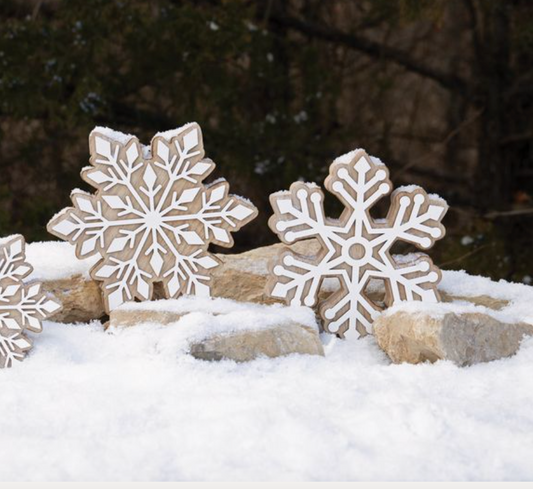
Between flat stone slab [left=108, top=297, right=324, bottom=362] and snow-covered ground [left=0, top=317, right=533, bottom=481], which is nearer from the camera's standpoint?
snow-covered ground [left=0, top=317, right=533, bottom=481]

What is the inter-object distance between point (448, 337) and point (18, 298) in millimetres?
850

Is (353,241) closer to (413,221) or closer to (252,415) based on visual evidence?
(413,221)

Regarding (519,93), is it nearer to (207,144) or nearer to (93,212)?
(207,144)

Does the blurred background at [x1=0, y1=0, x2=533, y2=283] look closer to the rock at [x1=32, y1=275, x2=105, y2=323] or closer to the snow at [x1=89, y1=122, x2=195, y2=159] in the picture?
the rock at [x1=32, y1=275, x2=105, y2=323]

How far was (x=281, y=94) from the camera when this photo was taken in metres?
3.96

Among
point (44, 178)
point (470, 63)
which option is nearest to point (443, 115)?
point (470, 63)

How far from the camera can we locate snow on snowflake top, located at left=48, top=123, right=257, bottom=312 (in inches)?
76.0

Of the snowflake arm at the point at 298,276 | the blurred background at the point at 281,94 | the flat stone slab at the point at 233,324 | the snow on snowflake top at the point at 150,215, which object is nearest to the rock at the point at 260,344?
the flat stone slab at the point at 233,324

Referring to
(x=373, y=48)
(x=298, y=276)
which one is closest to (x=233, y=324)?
(x=298, y=276)

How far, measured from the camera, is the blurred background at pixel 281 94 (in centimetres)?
350

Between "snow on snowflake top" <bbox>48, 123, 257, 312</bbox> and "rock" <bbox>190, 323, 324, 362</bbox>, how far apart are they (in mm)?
234

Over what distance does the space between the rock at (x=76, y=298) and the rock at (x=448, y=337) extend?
653 mm

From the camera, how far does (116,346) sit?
5.91 ft

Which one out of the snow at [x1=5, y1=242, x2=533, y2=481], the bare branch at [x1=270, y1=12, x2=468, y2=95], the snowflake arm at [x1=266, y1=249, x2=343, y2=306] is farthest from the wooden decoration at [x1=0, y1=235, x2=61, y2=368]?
the bare branch at [x1=270, y1=12, x2=468, y2=95]
